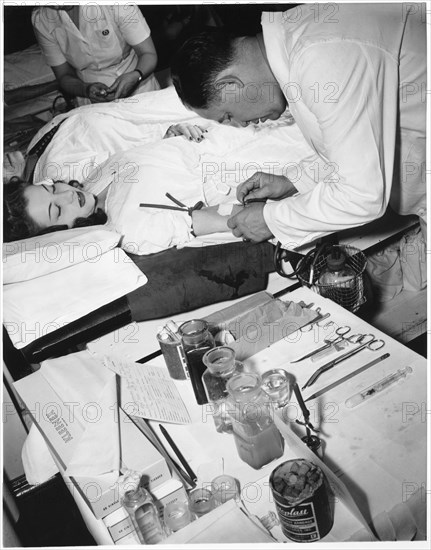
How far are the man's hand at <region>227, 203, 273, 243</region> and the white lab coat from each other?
0.21m

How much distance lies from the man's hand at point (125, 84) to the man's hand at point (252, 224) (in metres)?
1.56

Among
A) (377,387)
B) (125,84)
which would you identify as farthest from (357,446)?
(125,84)

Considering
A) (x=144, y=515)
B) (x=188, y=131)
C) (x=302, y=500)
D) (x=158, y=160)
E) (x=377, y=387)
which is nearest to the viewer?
(x=302, y=500)

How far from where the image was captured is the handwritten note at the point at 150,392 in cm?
132

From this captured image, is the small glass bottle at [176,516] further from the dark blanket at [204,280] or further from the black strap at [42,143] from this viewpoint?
the black strap at [42,143]

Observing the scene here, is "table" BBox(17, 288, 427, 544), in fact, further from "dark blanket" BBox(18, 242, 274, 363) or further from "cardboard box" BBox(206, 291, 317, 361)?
"dark blanket" BBox(18, 242, 274, 363)

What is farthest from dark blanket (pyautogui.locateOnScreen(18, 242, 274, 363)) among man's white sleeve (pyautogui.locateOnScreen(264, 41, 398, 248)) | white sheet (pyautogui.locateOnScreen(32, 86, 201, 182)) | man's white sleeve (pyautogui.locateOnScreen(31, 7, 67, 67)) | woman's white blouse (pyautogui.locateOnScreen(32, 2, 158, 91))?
man's white sleeve (pyautogui.locateOnScreen(31, 7, 67, 67))

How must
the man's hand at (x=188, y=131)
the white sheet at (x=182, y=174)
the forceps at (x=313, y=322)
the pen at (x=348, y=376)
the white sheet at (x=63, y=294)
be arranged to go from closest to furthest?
the pen at (x=348, y=376), the forceps at (x=313, y=322), the white sheet at (x=63, y=294), the white sheet at (x=182, y=174), the man's hand at (x=188, y=131)

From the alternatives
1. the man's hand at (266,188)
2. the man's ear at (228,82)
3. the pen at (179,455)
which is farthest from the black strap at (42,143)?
the pen at (179,455)

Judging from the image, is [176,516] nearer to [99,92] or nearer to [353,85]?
[353,85]

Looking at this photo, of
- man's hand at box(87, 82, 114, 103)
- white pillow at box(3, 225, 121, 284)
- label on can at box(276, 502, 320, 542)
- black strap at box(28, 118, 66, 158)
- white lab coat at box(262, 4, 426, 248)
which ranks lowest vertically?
label on can at box(276, 502, 320, 542)

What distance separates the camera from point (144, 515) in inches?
42.0

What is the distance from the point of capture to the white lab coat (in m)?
1.40

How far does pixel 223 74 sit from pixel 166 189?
748mm
